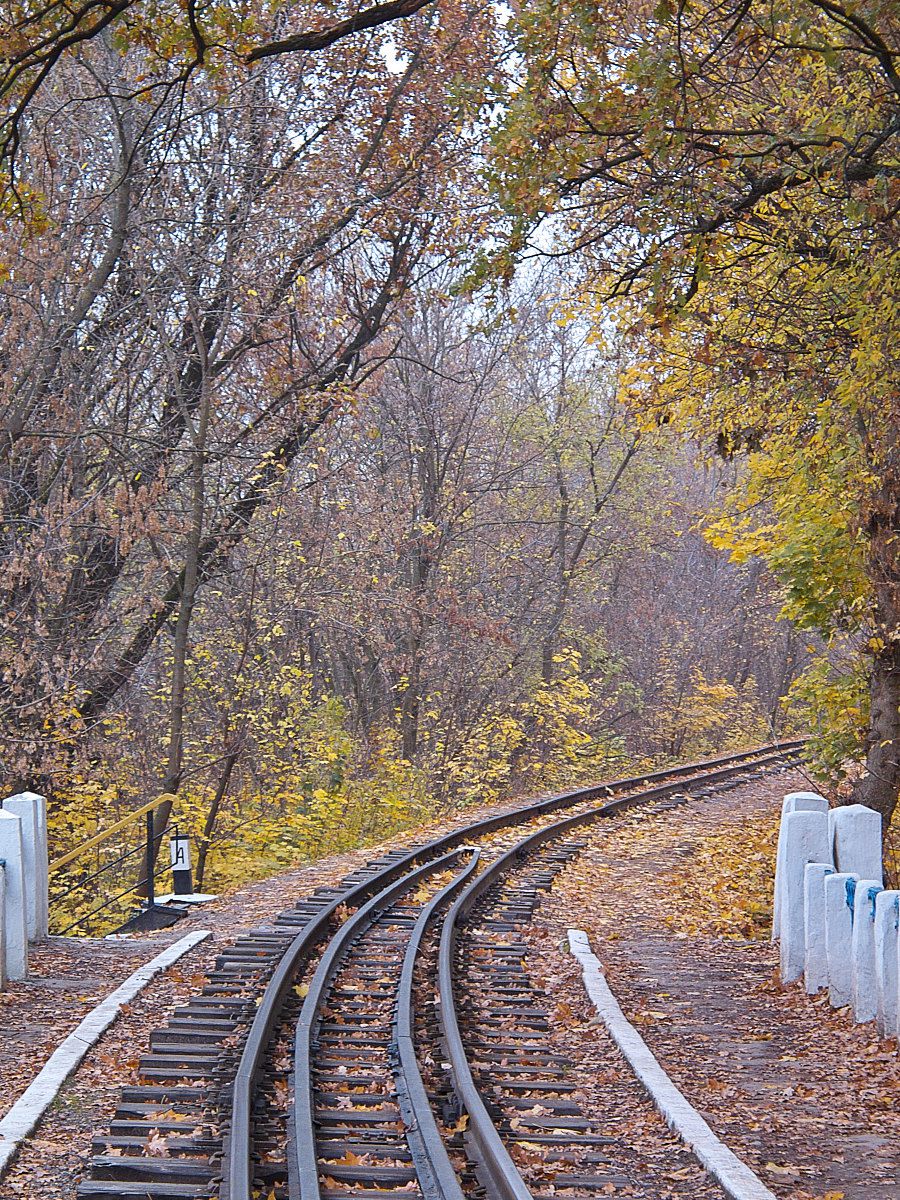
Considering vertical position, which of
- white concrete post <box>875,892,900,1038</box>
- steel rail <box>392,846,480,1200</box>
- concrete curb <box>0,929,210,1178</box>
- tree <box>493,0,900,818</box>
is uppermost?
tree <box>493,0,900,818</box>

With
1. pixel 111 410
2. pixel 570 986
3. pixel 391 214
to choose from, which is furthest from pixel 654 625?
pixel 570 986

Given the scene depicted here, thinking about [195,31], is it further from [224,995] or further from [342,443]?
[342,443]

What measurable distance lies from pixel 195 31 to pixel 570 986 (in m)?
6.92

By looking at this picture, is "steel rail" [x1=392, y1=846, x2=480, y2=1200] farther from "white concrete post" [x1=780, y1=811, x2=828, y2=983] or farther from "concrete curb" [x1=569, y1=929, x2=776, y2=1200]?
"white concrete post" [x1=780, y1=811, x2=828, y2=983]

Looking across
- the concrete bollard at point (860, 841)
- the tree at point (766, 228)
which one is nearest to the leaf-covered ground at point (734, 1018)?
the concrete bollard at point (860, 841)

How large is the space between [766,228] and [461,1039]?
7120mm

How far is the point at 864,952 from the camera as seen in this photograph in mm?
8078

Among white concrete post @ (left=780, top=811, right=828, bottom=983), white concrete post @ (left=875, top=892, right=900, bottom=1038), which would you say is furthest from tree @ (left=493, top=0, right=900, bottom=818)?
white concrete post @ (left=875, top=892, right=900, bottom=1038)

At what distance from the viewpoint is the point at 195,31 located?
25.5 feet

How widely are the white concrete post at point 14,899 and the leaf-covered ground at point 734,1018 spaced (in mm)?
3898

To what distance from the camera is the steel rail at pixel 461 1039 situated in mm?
5410

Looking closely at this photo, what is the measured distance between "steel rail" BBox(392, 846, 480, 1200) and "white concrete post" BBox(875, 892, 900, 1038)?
279 centimetres

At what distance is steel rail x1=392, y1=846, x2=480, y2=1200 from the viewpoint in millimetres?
5387

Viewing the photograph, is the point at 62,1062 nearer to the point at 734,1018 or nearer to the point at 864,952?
the point at 734,1018
